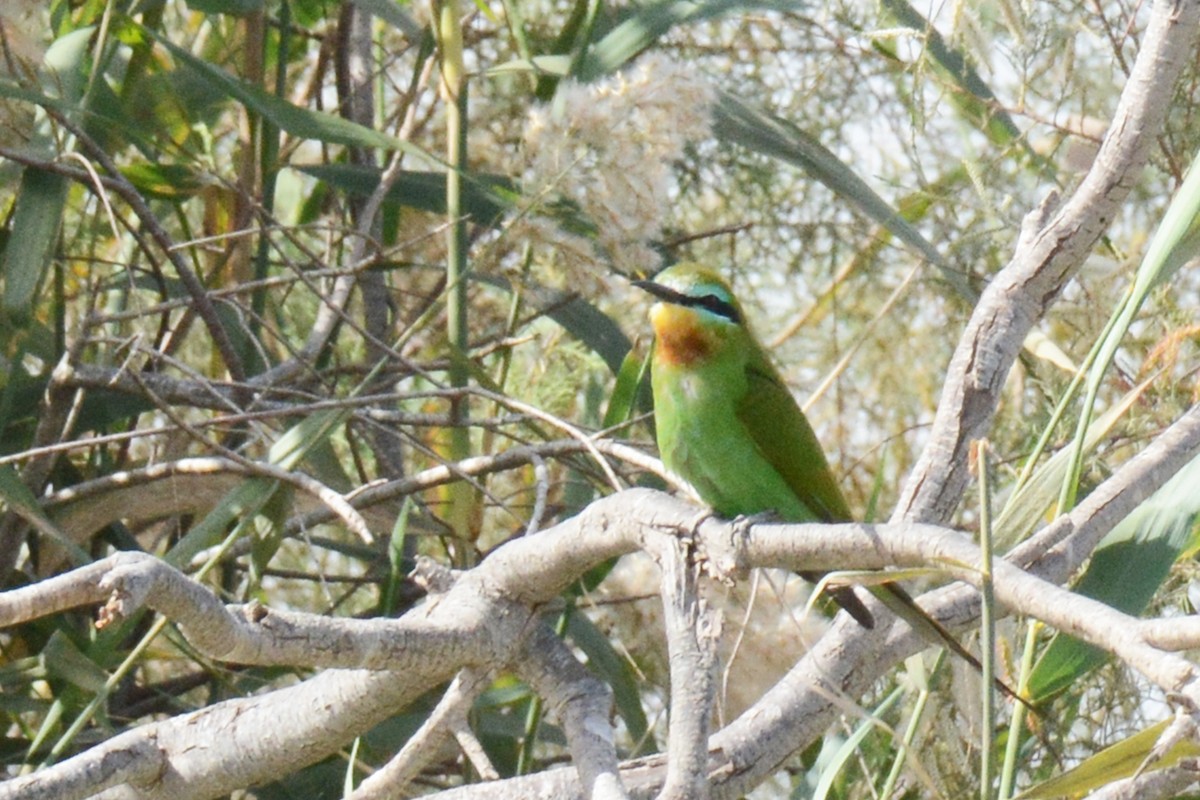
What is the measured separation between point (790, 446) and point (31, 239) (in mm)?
986

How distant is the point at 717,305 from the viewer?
6.66ft

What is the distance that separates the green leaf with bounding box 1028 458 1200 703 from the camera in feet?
4.16

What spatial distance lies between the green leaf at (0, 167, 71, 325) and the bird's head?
2.41ft

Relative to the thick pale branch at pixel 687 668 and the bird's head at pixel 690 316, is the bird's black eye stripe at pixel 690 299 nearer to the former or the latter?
the bird's head at pixel 690 316

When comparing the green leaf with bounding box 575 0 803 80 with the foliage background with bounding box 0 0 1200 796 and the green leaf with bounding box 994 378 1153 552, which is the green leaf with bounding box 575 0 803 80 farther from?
the green leaf with bounding box 994 378 1153 552

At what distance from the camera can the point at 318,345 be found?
2.37 metres

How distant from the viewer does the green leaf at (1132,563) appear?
127 cm

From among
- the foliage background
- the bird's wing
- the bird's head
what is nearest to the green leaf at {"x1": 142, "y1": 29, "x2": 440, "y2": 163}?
the foliage background

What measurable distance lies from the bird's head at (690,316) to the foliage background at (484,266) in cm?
6

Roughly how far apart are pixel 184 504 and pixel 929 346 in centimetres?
161

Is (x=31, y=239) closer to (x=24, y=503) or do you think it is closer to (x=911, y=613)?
(x=24, y=503)

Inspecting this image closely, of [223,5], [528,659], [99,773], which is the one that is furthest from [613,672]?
[223,5]

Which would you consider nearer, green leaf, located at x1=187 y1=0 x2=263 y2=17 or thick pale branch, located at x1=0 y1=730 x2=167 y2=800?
thick pale branch, located at x1=0 y1=730 x2=167 y2=800

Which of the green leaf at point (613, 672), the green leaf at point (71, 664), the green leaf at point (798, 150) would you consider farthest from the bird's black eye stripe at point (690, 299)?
the green leaf at point (71, 664)
